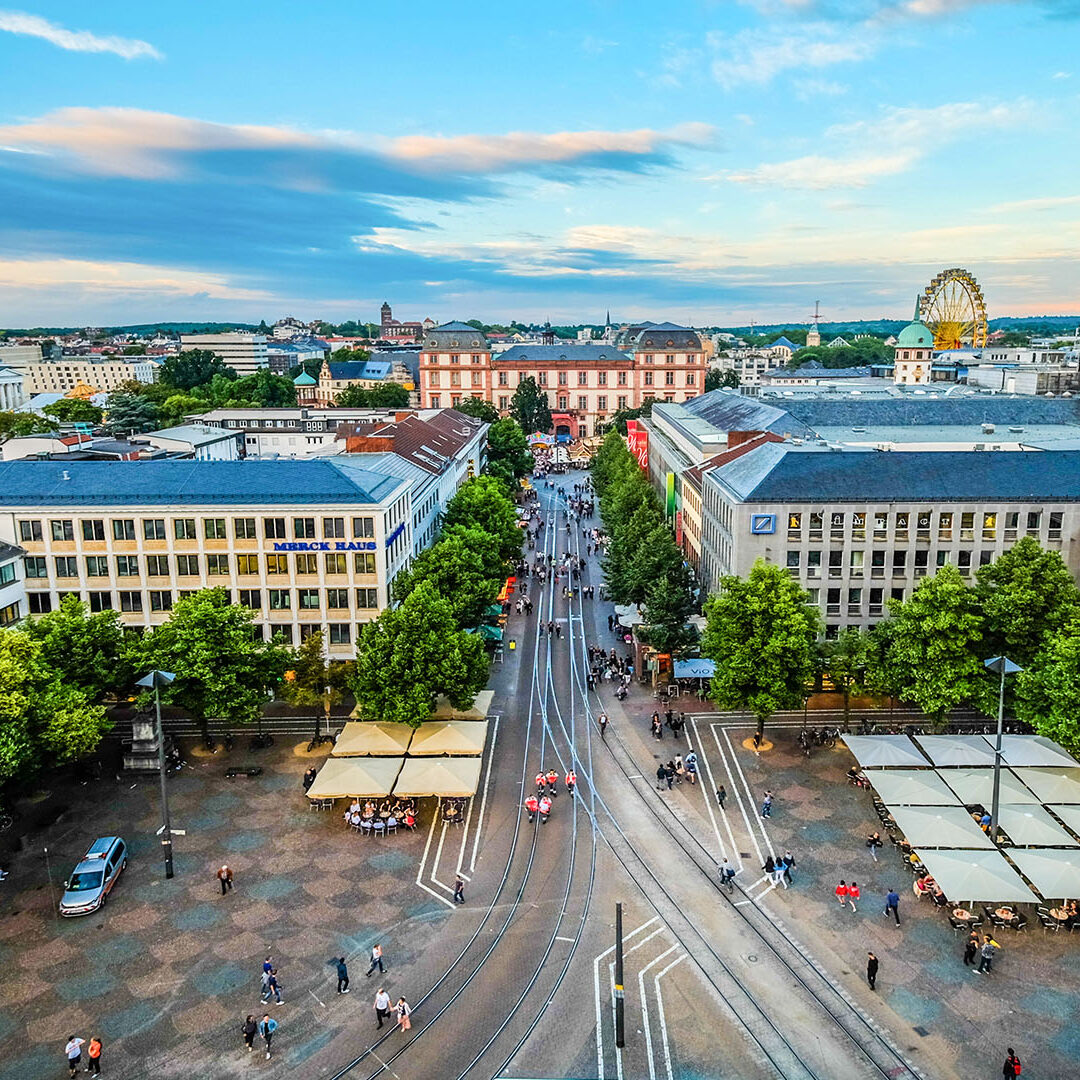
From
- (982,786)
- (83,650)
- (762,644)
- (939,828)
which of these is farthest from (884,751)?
(83,650)

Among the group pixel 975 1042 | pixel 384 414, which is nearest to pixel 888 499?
pixel 975 1042

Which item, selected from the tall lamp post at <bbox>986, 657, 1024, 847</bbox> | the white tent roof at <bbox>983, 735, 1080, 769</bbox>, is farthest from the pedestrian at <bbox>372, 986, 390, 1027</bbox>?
the white tent roof at <bbox>983, 735, 1080, 769</bbox>

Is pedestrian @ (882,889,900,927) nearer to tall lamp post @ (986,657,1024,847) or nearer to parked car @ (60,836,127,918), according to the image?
tall lamp post @ (986,657,1024,847)

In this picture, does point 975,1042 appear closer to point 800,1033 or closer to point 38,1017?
point 800,1033

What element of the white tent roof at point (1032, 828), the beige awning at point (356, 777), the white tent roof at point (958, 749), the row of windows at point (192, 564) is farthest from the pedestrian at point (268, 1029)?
the row of windows at point (192, 564)

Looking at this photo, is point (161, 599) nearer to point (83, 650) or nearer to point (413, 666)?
point (83, 650)
